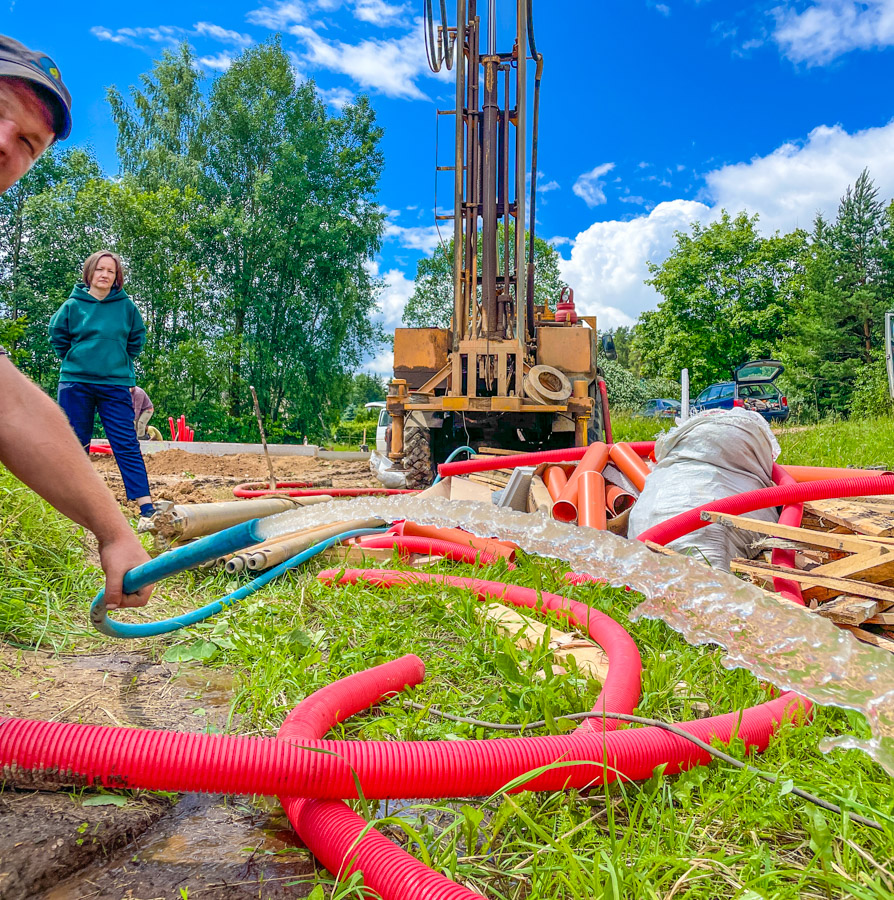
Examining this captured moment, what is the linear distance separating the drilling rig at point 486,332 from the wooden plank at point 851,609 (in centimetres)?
438

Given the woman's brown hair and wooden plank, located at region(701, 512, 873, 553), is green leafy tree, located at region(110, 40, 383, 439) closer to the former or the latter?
the woman's brown hair

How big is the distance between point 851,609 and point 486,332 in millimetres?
5317

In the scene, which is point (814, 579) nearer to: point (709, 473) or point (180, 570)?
point (709, 473)

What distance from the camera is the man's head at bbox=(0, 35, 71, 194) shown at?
49.9 inches

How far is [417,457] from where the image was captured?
23.4 feet

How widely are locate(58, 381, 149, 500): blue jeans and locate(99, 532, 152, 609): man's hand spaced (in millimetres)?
3459

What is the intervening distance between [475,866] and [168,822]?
691 millimetres

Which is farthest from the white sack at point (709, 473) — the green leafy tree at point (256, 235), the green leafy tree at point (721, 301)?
the green leafy tree at point (721, 301)

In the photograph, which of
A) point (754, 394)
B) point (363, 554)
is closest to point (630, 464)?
point (363, 554)

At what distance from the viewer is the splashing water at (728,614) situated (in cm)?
170

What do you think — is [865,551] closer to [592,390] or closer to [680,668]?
[680,668]

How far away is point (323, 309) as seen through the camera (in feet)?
81.5

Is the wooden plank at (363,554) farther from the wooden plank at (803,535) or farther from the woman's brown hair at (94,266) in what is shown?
the woman's brown hair at (94,266)

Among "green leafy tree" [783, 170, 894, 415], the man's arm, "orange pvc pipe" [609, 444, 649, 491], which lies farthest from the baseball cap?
"green leafy tree" [783, 170, 894, 415]
